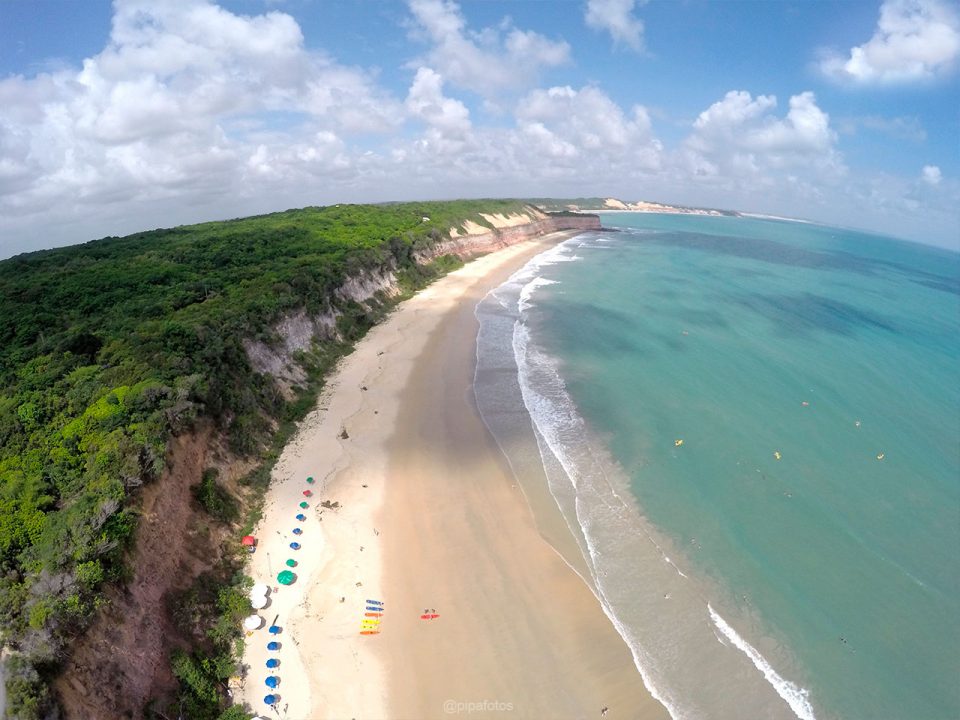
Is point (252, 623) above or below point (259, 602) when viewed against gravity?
below

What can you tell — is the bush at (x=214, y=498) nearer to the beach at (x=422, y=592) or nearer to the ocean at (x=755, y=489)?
the beach at (x=422, y=592)

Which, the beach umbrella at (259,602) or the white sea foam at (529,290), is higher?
the white sea foam at (529,290)

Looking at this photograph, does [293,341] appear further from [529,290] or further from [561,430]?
[529,290]

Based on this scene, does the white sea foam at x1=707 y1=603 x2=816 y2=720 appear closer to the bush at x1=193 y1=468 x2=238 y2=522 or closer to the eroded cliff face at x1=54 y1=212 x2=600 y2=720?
the eroded cliff face at x1=54 y1=212 x2=600 y2=720

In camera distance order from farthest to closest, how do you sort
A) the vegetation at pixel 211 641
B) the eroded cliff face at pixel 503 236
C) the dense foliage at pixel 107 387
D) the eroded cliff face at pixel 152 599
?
the eroded cliff face at pixel 503 236
the vegetation at pixel 211 641
the dense foliage at pixel 107 387
the eroded cliff face at pixel 152 599

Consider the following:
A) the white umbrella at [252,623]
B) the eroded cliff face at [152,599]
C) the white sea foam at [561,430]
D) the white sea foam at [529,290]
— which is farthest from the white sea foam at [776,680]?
the white sea foam at [529,290]

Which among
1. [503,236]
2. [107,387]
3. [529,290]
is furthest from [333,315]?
[503,236]
